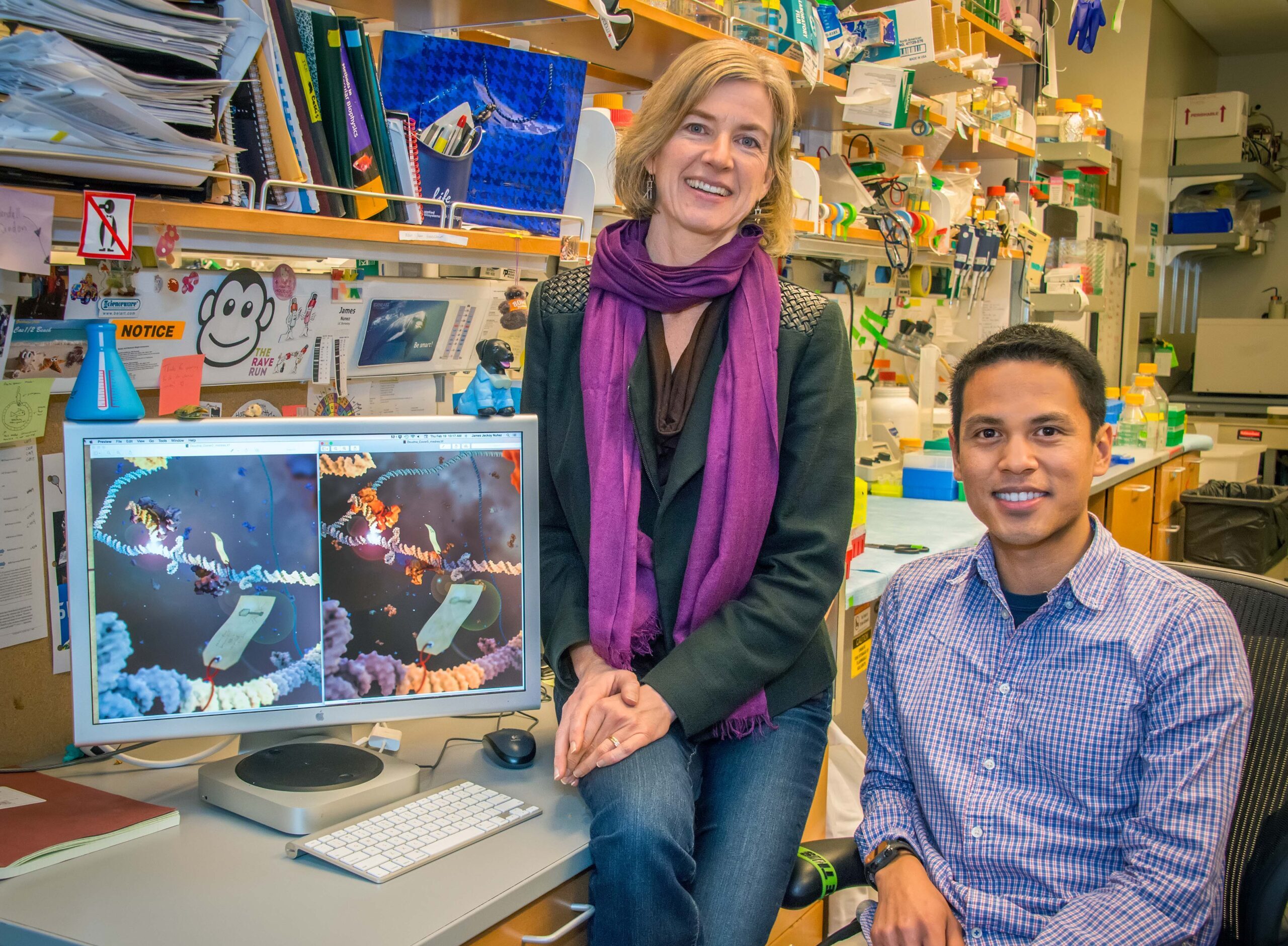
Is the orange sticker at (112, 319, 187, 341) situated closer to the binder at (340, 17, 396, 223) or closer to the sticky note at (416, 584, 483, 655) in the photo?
the binder at (340, 17, 396, 223)

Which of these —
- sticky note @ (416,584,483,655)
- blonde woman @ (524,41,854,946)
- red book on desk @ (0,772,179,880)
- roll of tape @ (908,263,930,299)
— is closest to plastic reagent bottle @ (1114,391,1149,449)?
roll of tape @ (908,263,930,299)

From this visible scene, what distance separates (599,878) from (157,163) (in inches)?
34.9

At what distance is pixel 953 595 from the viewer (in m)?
1.43

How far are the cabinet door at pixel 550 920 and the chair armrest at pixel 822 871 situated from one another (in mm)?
249

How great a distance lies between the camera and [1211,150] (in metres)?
5.72

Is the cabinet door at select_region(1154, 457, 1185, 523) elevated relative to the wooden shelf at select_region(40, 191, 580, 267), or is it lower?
lower

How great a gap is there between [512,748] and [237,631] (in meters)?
0.36

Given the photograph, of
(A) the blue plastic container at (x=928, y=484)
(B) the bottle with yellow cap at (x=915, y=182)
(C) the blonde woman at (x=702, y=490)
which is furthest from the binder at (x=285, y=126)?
(B) the bottle with yellow cap at (x=915, y=182)

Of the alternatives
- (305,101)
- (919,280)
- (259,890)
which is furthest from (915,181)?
(259,890)

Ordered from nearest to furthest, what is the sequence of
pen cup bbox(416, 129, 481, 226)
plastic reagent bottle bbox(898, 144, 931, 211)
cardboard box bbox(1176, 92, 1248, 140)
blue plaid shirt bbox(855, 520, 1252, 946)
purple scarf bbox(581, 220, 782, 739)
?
blue plaid shirt bbox(855, 520, 1252, 946) → purple scarf bbox(581, 220, 782, 739) → pen cup bbox(416, 129, 481, 226) → plastic reagent bottle bbox(898, 144, 931, 211) → cardboard box bbox(1176, 92, 1248, 140)

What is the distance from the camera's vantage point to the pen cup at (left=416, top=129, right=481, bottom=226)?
1540 mm

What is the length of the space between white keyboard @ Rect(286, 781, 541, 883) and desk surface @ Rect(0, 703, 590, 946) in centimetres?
1

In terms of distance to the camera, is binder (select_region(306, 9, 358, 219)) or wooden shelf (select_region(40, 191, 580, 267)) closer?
wooden shelf (select_region(40, 191, 580, 267))

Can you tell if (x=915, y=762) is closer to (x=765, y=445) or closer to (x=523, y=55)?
(x=765, y=445)
